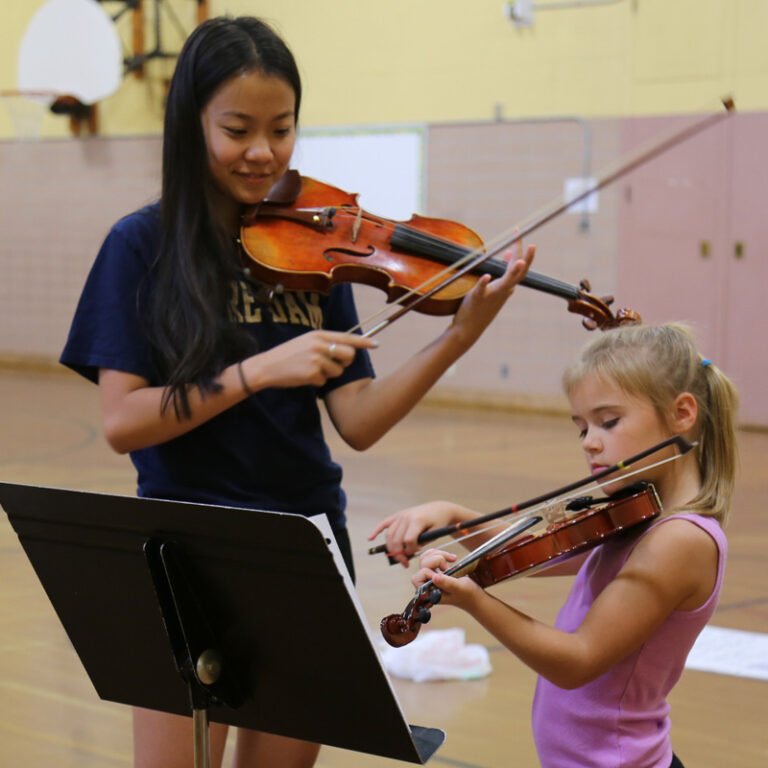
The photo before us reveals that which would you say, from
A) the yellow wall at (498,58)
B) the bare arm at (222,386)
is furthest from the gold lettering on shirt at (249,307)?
the yellow wall at (498,58)

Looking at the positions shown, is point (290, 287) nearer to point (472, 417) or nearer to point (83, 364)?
point (83, 364)

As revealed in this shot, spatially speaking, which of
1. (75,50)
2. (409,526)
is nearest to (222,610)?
(409,526)

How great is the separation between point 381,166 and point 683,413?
7295mm

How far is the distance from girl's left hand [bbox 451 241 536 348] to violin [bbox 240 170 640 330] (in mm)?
103

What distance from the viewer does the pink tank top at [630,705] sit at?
4.71 ft

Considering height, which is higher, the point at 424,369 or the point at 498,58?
the point at 498,58

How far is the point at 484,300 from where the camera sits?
1.67 meters

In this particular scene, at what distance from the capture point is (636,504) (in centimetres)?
139

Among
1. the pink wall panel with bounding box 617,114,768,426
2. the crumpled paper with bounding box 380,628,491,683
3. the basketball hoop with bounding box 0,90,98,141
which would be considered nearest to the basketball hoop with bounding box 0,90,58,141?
the basketball hoop with bounding box 0,90,98,141

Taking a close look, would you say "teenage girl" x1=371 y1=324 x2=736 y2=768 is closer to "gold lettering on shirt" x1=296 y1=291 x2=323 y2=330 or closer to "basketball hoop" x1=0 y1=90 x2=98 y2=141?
"gold lettering on shirt" x1=296 y1=291 x2=323 y2=330

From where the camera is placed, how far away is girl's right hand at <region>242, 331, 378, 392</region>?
4.83ft

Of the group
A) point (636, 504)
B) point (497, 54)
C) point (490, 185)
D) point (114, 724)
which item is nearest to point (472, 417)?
point (490, 185)

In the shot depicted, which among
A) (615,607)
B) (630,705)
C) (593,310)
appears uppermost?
(593,310)

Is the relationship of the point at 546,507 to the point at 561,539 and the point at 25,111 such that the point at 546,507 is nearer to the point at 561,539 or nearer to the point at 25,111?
the point at 561,539
